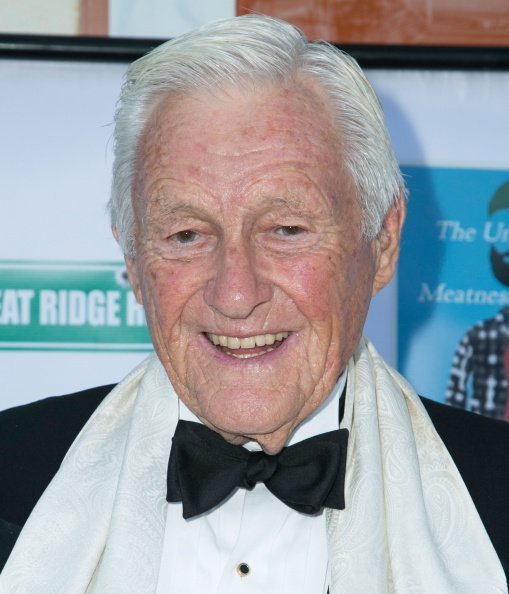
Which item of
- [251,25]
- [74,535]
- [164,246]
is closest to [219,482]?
[74,535]

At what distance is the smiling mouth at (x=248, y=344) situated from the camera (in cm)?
171

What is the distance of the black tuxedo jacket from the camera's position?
188 cm

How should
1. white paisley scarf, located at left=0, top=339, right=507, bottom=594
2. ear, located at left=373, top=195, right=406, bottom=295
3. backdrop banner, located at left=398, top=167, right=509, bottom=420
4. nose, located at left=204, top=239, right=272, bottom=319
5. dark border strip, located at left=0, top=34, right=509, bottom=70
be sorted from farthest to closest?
backdrop banner, located at left=398, top=167, right=509, bottom=420 → dark border strip, located at left=0, top=34, right=509, bottom=70 → ear, located at left=373, top=195, right=406, bottom=295 → white paisley scarf, located at left=0, top=339, right=507, bottom=594 → nose, located at left=204, top=239, right=272, bottom=319

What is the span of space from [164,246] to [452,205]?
80cm

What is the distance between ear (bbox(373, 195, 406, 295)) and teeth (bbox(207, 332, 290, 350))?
245 mm

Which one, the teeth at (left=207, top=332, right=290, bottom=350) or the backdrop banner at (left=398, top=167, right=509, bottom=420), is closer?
the teeth at (left=207, top=332, right=290, bottom=350)

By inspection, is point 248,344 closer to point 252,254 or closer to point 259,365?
point 259,365

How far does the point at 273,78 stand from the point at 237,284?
1.06 feet

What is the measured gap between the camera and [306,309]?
66.5 inches

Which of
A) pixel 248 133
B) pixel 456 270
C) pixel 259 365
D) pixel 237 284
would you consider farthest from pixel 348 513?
pixel 456 270

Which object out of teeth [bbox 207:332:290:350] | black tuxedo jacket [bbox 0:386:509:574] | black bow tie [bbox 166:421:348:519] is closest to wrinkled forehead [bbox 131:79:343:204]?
teeth [bbox 207:332:290:350]

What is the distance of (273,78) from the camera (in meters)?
1.73

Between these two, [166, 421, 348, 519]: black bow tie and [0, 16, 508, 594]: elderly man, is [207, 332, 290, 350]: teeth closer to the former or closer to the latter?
[0, 16, 508, 594]: elderly man

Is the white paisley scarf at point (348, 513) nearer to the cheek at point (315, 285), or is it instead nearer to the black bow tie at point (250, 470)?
the black bow tie at point (250, 470)
